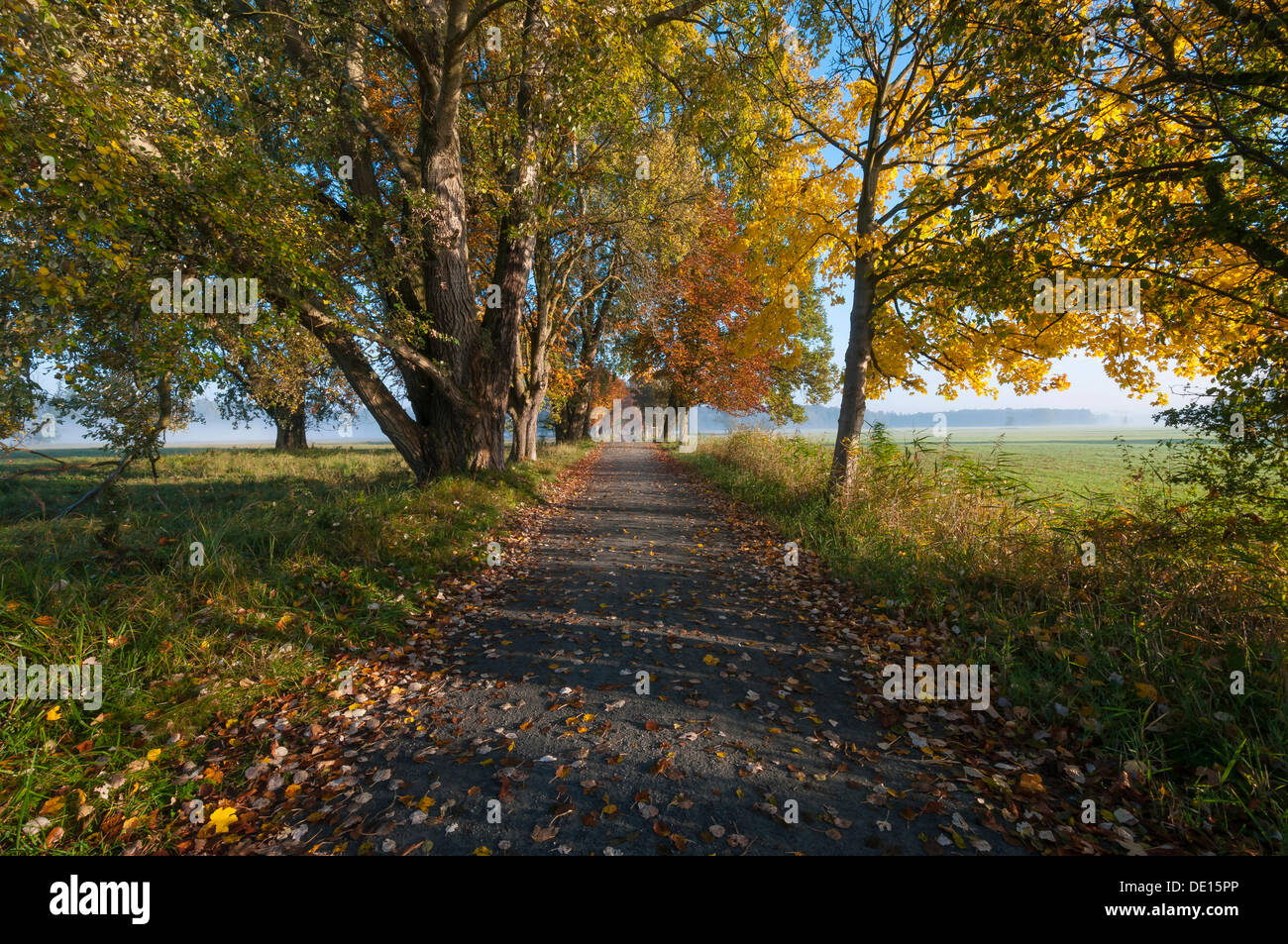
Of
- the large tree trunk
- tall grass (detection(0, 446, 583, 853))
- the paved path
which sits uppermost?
the large tree trunk

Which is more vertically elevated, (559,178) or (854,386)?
(559,178)

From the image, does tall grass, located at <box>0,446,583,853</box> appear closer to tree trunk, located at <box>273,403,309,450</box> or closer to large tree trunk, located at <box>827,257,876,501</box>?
large tree trunk, located at <box>827,257,876,501</box>

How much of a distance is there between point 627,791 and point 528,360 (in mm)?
16705

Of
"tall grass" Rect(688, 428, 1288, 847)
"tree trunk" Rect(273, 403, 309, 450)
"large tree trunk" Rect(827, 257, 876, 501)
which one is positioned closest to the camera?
"tall grass" Rect(688, 428, 1288, 847)

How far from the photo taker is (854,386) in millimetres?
10062

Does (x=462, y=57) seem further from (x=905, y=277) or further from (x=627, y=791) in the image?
(x=627, y=791)

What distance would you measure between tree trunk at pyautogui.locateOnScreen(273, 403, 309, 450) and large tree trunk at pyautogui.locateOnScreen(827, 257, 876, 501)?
99.9 ft

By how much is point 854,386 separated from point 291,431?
3220cm

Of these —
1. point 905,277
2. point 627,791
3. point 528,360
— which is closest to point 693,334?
point 528,360

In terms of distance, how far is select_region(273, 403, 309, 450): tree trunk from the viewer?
28.2m

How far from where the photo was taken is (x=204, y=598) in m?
4.73

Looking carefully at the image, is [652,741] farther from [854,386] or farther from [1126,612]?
[854,386]

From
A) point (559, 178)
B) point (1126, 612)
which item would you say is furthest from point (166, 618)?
point (559, 178)

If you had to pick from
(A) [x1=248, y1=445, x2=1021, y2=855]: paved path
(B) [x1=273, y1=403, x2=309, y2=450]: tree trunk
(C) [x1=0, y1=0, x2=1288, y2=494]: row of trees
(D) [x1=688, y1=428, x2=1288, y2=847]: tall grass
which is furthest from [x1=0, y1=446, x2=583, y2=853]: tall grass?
(B) [x1=273, y1=403, x2=309, y2=450]: tree trunk
